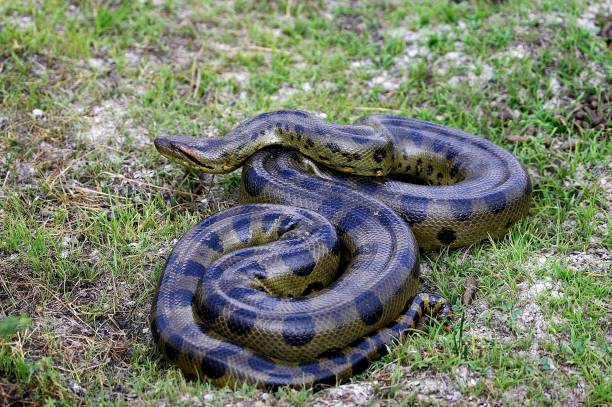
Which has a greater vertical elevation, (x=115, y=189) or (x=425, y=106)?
(x=425, y=106)

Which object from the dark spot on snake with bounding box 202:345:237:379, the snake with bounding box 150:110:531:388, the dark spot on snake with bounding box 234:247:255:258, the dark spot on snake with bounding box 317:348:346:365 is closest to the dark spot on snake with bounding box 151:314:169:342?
the snake with bounding box 150:110:531:388

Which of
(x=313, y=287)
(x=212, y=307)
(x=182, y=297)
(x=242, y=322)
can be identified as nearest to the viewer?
(x=242, y=322)

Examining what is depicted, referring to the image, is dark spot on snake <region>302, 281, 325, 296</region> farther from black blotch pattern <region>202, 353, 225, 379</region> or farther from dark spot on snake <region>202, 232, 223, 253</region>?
black blotch pattern <region>202, 353, 225, 379</region>

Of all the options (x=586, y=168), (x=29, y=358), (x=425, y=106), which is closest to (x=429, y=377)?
(x=29, y=358)

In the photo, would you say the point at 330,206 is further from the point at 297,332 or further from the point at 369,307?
the point at 297,332

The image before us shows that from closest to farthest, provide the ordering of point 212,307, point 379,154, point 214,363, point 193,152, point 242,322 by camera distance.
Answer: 1. point 214,363
2. point 242,322
3. point 212,307
4. point 379,154
5. point 193,152

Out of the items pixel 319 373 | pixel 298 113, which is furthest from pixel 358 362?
pixel 298 113

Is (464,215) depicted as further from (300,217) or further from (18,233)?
(18,233)
